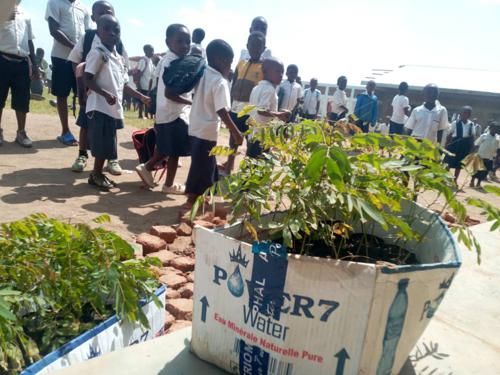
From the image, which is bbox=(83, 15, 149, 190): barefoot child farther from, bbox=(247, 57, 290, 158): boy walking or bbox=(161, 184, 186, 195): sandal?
bbox=(247, 57, 290, 158): boy walking

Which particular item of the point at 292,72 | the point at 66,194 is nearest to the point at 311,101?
the point at 292,72

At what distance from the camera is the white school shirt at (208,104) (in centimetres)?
353

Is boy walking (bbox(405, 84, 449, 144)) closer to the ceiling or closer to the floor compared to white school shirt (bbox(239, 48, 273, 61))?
closer to the floor

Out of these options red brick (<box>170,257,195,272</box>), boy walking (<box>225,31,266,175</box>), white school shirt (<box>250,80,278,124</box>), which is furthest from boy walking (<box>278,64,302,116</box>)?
red brick (<box>170,257,195,272</box>)

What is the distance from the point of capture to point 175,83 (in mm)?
3752

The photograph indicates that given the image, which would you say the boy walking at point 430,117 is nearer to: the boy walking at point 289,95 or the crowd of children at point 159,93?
the crowd of children at point 159,93

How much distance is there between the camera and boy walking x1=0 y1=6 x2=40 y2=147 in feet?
15.8

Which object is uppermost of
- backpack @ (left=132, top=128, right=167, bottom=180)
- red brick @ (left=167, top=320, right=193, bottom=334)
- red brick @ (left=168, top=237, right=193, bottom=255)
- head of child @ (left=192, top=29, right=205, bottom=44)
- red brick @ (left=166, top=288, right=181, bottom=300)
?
head of child @ (left=192, top=29, right=205, bottom=44)

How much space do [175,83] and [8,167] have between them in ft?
7.30

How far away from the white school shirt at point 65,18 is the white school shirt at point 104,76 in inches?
66.6

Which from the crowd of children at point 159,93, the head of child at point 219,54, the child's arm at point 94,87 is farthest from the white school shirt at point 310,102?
the child's arm at point 94,87

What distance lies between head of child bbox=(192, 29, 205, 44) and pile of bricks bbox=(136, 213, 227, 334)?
429cm

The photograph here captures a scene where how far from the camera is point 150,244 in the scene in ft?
9.38

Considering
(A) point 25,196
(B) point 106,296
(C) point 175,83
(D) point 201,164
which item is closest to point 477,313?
(B) point 106,296
